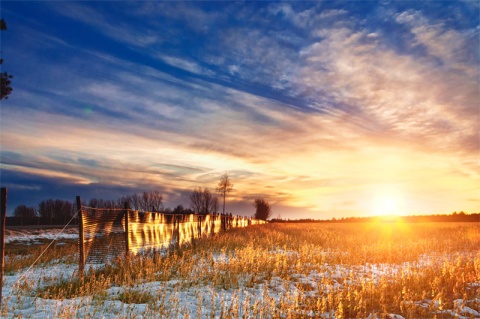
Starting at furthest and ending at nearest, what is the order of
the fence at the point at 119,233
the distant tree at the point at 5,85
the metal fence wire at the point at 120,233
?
the distant tree at the point at 5,85 → the metal fence wire at the point at 120,233 → the fence at the point at 119,233

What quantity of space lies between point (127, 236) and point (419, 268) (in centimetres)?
1082

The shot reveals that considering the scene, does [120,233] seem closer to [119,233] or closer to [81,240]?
[119,233]

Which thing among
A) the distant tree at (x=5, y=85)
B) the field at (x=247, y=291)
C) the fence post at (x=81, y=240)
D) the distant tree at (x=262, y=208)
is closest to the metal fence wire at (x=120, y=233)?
the fence post at (x=81, y=240)

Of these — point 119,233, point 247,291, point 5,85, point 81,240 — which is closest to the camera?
point 247,291

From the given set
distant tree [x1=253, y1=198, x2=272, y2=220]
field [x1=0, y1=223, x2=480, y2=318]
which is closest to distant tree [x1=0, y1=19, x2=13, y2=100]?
field [x1=0, y1=223, x2=480, y2=318]

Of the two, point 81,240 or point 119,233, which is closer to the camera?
point 81,240

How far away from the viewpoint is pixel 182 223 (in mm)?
21359

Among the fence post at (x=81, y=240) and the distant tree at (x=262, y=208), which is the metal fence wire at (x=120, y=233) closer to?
the fence post at (x=81, y=240)

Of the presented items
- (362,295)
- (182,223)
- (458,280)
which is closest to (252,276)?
(362,295)

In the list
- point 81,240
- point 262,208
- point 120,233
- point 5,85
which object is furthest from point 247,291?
point 262,208

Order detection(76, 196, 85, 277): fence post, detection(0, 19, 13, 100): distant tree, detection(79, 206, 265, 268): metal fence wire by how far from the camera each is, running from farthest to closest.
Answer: detection(0, 19, 13, 100): distant tree, detection(79, 206, 265, 268): metal fence wire, detection(76, 196, 85, 277): fence post

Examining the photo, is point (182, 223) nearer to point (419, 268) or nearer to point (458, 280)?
point (419, 268)

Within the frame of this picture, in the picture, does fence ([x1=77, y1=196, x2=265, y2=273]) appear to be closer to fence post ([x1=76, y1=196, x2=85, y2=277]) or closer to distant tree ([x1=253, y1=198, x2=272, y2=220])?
fence post ([x1=76, y1=196, x2=85, y2=277])

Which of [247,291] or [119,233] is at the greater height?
[119,233]
